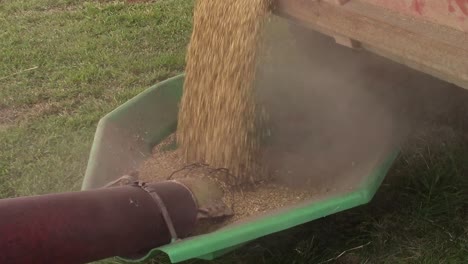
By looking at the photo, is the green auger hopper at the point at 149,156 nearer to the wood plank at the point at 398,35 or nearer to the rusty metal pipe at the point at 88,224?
the rusty metal pipe at the point at 88,224

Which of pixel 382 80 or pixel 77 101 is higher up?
pixel 382 80

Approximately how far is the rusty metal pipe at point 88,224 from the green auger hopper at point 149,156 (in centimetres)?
11

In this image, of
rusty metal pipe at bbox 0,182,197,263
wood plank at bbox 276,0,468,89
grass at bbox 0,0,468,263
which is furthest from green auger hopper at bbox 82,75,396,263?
wood plank at bbox 276,0,468,89

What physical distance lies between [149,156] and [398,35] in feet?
5.49

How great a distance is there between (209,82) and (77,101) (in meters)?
1.80

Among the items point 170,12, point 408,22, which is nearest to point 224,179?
point 408,22

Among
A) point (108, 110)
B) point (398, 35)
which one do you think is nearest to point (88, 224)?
point (398, 35)

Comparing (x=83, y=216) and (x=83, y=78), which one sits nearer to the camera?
(x=83, y=216)

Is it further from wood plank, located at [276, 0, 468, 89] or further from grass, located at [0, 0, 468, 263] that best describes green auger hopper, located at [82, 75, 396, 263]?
wood plank, located at [276, 0, 468, 89]

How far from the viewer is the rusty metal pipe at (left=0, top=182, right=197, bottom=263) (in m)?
2.25

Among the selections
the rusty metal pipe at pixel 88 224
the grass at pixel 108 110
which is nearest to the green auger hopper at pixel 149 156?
the rusty metal pipe at pixel 88 224

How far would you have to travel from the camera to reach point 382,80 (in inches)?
153

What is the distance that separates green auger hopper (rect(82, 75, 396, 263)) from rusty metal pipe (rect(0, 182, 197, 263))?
0.37ft

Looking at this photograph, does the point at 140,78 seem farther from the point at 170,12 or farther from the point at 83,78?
the point at 170,12
